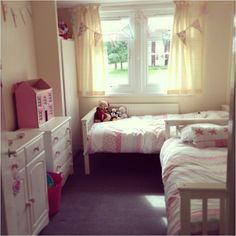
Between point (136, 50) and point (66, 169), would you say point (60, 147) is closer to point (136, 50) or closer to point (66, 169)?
point (66, 169)

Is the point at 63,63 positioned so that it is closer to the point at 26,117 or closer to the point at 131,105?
the point at 26,117

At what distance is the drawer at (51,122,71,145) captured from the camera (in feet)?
8.97

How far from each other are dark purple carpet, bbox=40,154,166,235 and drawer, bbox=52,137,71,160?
1.35ft

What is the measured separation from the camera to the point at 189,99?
4.07 metres

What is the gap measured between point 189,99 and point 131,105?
84 cm

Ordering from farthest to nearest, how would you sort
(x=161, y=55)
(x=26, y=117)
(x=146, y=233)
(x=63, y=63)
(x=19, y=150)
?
1. (x=161, y=55)
2. (x=63, y=63)
3. (x=26, y=117)
4. (x=146, y=233)
5. (x=19, y=150)

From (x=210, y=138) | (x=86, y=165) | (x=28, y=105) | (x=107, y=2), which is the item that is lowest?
(x=86, y=165)

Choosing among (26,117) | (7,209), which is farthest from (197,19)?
(7,209)

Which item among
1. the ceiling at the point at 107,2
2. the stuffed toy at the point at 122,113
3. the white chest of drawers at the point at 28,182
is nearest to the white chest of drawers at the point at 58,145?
the white chest of drawers at the point at 28,182

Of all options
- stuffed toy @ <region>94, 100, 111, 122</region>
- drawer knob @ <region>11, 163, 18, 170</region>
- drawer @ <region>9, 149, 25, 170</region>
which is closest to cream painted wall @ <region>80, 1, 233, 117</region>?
stuffed toy @ <region>94, 100, 111, 122</region>

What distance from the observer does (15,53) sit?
9.16ft

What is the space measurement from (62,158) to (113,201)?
2.33 ft

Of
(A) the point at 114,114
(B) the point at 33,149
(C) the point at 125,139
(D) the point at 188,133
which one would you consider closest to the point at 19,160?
(B) the point at 33,149

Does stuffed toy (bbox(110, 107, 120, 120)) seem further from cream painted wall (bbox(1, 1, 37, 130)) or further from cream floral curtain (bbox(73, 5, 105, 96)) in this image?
cream painted wall (bbox(1, 1, 37, 130))
